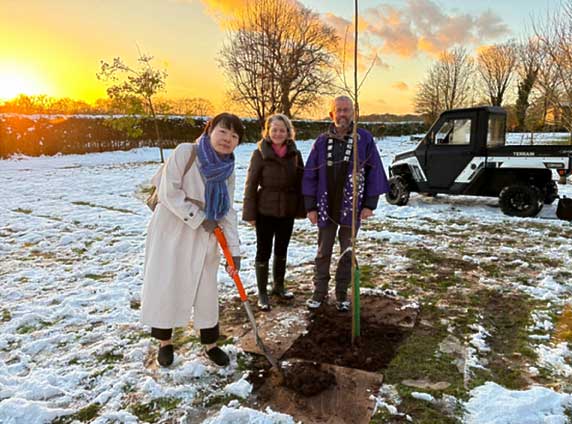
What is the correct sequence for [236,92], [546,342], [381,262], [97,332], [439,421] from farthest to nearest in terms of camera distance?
[236,92] < [381,262] < [97,332] < [546,342] < [439,421]

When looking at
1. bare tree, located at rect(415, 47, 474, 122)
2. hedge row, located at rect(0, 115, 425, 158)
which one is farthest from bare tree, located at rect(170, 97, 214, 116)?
bare tree, located at rect(415, 47, 474, 122)

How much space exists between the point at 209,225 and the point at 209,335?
0.82m

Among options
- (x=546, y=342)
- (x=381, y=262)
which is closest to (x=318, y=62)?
(x=381, y=262)

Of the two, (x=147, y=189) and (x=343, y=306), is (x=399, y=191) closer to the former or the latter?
(x=343, y=306)

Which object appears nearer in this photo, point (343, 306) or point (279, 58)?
point (343, 306)

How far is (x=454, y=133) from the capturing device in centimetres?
856

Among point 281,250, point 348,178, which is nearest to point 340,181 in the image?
point 348,178

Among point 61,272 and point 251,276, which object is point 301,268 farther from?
point 61,272

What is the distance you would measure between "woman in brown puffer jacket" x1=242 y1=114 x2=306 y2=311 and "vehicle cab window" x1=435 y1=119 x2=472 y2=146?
5.79m

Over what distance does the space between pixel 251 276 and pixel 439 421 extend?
2.84m

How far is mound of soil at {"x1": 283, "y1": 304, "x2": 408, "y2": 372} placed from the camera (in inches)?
117

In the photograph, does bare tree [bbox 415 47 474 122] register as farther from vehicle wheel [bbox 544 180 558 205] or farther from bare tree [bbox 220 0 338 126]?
vehicle wheel [bbox 544 180 558 205]

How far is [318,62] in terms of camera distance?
2880 cm

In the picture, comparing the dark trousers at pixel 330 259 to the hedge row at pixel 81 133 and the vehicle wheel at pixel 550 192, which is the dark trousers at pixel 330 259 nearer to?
the vehicle wheel at pixel 550 192
